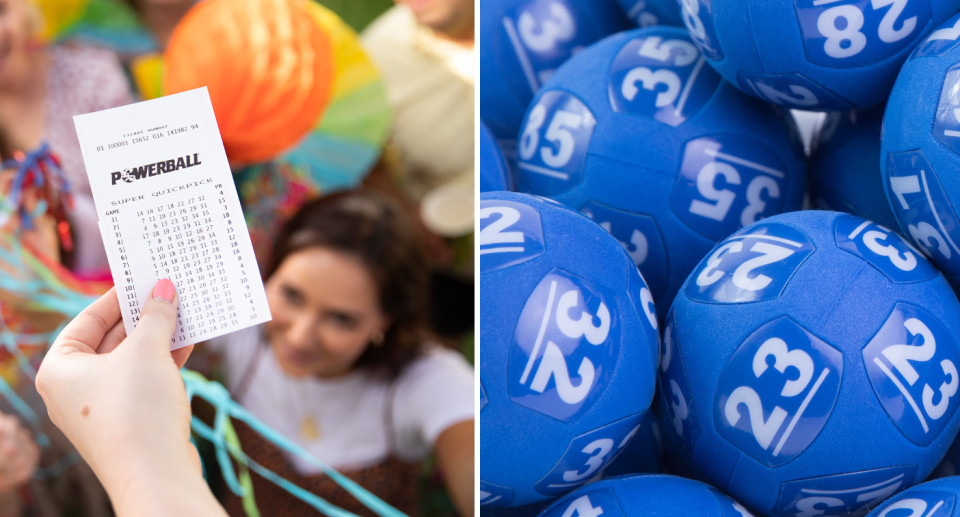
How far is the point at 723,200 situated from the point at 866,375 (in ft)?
0.91

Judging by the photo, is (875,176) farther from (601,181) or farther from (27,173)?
(27,173)

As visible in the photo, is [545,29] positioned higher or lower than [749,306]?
higher

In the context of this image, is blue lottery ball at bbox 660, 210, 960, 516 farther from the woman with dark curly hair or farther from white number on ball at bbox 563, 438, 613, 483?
the woman with dark curly hair

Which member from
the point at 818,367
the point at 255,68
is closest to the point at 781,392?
the point at 818,367

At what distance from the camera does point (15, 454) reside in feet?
4.14

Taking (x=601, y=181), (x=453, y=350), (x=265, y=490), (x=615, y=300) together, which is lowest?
(x=265, y=490)

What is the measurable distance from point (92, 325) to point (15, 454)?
767mm

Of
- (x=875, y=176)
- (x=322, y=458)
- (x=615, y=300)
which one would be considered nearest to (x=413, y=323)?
(x=322, y=458)

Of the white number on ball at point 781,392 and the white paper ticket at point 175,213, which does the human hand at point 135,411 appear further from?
the white number on ball at point 781,392

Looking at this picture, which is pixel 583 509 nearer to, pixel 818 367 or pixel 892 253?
pixel 818 367

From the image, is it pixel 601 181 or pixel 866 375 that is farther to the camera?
pixel 601 181

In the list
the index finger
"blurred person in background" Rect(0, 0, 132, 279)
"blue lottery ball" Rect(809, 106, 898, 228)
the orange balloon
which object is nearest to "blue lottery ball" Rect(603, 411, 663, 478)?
"blue lottery ball" Rect(809, 106, 898, 228)

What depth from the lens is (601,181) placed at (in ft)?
2.93

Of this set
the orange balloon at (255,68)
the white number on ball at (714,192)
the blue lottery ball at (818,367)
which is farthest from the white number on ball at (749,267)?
the orange balloon at (255,68)
